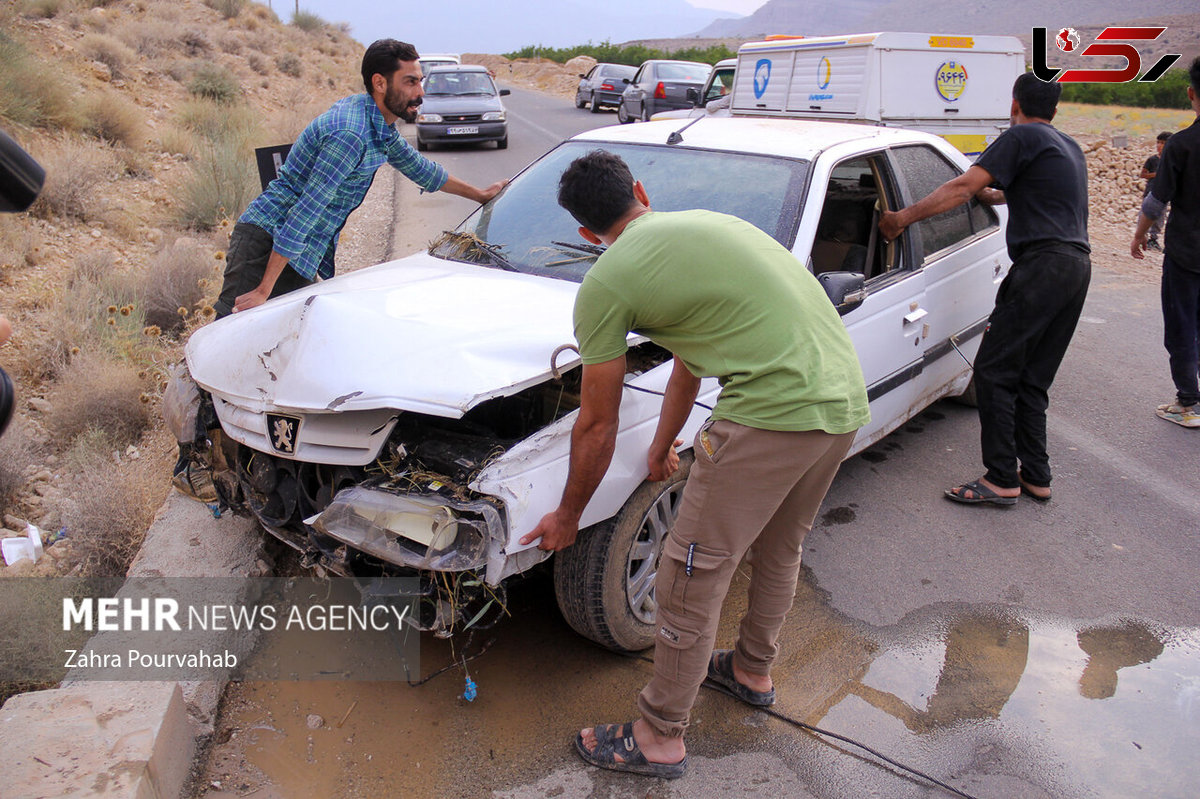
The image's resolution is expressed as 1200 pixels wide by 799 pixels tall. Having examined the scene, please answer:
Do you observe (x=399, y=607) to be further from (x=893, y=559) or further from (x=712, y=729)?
(x=893, y=559)

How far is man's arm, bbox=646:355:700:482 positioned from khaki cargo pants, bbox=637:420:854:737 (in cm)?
12

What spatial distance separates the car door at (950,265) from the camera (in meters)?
4.18

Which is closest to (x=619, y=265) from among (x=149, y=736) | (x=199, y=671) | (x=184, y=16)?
(x=149, y=736)

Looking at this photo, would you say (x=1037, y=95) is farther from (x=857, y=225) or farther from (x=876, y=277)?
(x=876, y=277)

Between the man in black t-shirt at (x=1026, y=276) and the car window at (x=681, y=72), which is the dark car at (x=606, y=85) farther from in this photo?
the man in black t-shirt at (x=1026, y=276)

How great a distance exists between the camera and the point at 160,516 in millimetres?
3725

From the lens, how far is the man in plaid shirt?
12.9ft

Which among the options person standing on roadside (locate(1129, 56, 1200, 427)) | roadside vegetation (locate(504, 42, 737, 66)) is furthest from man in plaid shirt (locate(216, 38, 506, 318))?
roadside vegetation (locate(504, 42, 737, 66))

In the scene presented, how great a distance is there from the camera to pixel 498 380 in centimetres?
254

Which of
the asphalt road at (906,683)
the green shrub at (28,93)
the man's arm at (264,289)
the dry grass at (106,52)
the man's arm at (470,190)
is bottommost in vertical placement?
the asphalt road at (906,683)

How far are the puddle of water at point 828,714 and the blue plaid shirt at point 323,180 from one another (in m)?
2.03

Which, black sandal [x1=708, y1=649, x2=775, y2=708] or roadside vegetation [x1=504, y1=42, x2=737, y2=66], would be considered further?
roadside vegetation [x1=504, y1=42, x2=737, y2=66]

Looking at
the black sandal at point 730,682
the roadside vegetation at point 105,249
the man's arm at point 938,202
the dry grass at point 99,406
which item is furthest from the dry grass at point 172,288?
the black sandal at point 730,682

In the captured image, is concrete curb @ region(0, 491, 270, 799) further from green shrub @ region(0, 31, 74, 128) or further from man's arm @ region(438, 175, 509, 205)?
green shrub @ region(0, 31, 74, 128)
